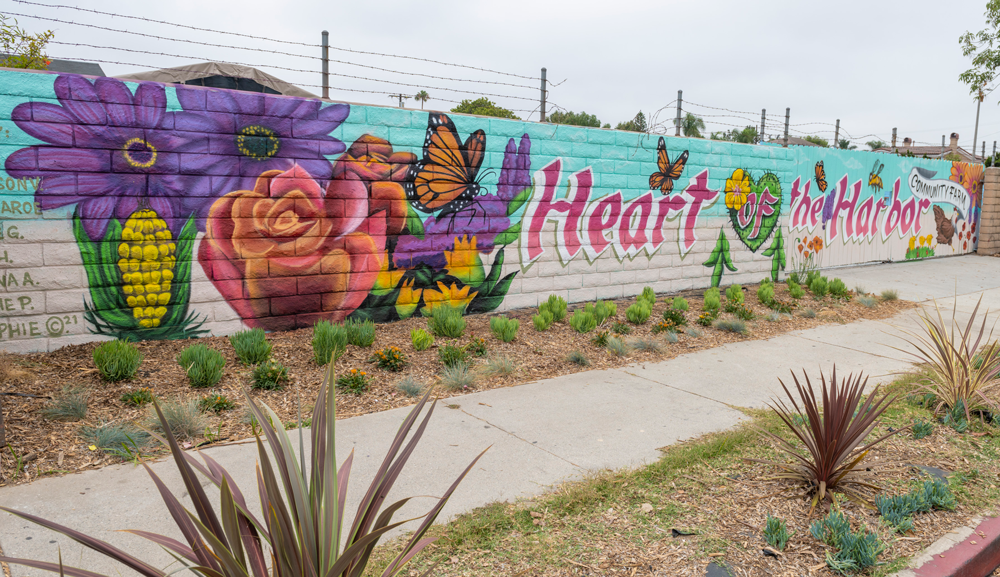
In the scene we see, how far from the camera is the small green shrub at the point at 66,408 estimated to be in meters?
4.06

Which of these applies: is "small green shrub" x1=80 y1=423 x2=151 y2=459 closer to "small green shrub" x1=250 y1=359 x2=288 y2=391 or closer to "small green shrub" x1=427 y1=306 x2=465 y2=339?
"small green shrub" x1=250 y1=359 x2=288 y2=391

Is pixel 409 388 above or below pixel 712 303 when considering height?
below

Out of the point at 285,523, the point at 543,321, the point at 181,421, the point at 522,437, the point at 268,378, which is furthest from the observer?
the point at 543,321

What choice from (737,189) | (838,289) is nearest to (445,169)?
(737,189)

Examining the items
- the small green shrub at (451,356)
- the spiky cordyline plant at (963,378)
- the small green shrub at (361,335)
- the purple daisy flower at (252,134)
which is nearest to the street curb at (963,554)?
the spiky cordyline plant at (963,378)

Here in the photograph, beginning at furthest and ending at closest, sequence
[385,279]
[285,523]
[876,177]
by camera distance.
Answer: [876,177] → [385,279] → [285,523]

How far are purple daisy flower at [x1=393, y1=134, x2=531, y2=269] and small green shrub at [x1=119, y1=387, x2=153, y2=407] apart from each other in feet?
9.86

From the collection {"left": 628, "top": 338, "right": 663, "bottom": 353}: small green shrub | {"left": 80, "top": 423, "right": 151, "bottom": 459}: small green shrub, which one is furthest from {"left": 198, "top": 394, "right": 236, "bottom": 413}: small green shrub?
{"left": 628, "top": 338, "right": 663, "bottom": 353}: small green shrub

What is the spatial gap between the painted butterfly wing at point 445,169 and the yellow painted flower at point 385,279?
727 millimetres

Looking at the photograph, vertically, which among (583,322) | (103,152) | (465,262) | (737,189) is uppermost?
(737,189)

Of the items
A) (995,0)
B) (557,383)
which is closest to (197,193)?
(557,383)

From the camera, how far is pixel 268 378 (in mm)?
4914

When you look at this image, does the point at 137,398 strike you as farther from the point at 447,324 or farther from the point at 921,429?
the point at 921,429

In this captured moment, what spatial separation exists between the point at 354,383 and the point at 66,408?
1.89 meters
